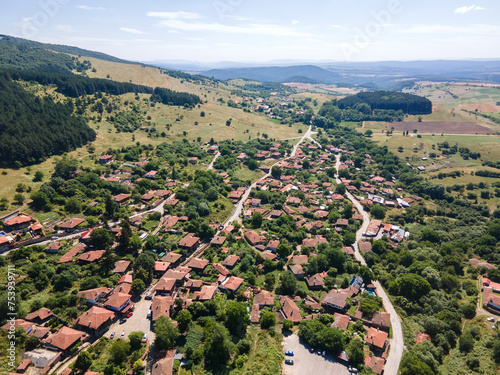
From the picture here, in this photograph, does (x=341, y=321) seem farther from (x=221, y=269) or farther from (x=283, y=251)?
(x=221, y=269)

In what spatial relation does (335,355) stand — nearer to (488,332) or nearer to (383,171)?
(488,332)

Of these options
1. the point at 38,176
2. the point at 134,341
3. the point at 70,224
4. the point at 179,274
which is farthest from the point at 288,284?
the point at 38,176

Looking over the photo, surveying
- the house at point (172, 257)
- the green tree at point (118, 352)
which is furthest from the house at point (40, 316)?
the house at point (172, 257)

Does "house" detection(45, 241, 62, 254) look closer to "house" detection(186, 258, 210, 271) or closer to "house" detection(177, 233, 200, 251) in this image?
"house" detection(177, 233, 200, 251)

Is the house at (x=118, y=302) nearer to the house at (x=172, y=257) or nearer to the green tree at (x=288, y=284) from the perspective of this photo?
the house at (x=172, y=257)

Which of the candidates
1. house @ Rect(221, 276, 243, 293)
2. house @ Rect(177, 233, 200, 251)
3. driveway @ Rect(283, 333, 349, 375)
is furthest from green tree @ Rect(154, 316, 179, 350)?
house @ Rect(177, 233, 200, 251)
